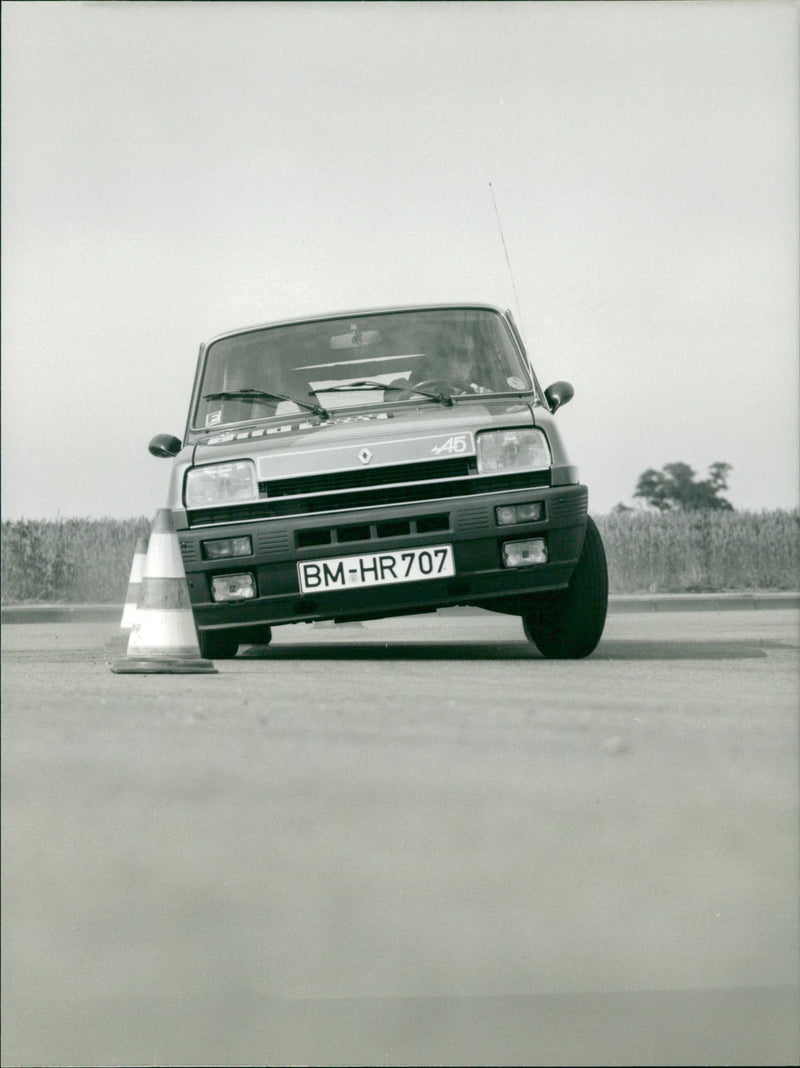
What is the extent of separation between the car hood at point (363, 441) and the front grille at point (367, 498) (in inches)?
1.1

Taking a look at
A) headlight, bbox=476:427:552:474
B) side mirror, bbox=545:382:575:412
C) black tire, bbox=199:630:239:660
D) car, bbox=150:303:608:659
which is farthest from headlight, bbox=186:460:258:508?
side mirror, bbox=545:382:575:412

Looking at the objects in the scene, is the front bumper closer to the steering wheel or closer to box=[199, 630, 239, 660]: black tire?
box=[199, 630, 239, 660]: black tire

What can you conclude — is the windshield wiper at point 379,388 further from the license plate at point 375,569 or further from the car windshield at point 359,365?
the license plate at point 375,569

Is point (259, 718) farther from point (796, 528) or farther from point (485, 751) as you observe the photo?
point (796, 528)

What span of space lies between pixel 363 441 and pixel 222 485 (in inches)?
5.8

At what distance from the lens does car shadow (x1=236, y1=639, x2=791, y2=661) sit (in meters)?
1.20

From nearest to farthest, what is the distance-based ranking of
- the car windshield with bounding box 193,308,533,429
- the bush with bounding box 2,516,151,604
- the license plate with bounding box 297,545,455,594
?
the license plate with bounding box 297,545,455,594 → the bush with bounding box 2,516,151,604 → the car windshield with bounding box 193,308,533,429

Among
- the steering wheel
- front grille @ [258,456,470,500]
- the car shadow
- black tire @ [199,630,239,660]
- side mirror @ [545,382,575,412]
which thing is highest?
the steering wheel

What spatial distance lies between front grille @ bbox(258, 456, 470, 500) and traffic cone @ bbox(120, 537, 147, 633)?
0.49 ft

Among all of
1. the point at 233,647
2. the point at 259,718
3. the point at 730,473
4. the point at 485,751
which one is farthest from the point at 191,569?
the point at 485,751

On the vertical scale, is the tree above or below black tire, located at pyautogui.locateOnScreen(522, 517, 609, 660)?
above

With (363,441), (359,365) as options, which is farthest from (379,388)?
(363,441)

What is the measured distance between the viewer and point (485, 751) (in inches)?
59.2

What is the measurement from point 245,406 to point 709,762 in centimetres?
78
